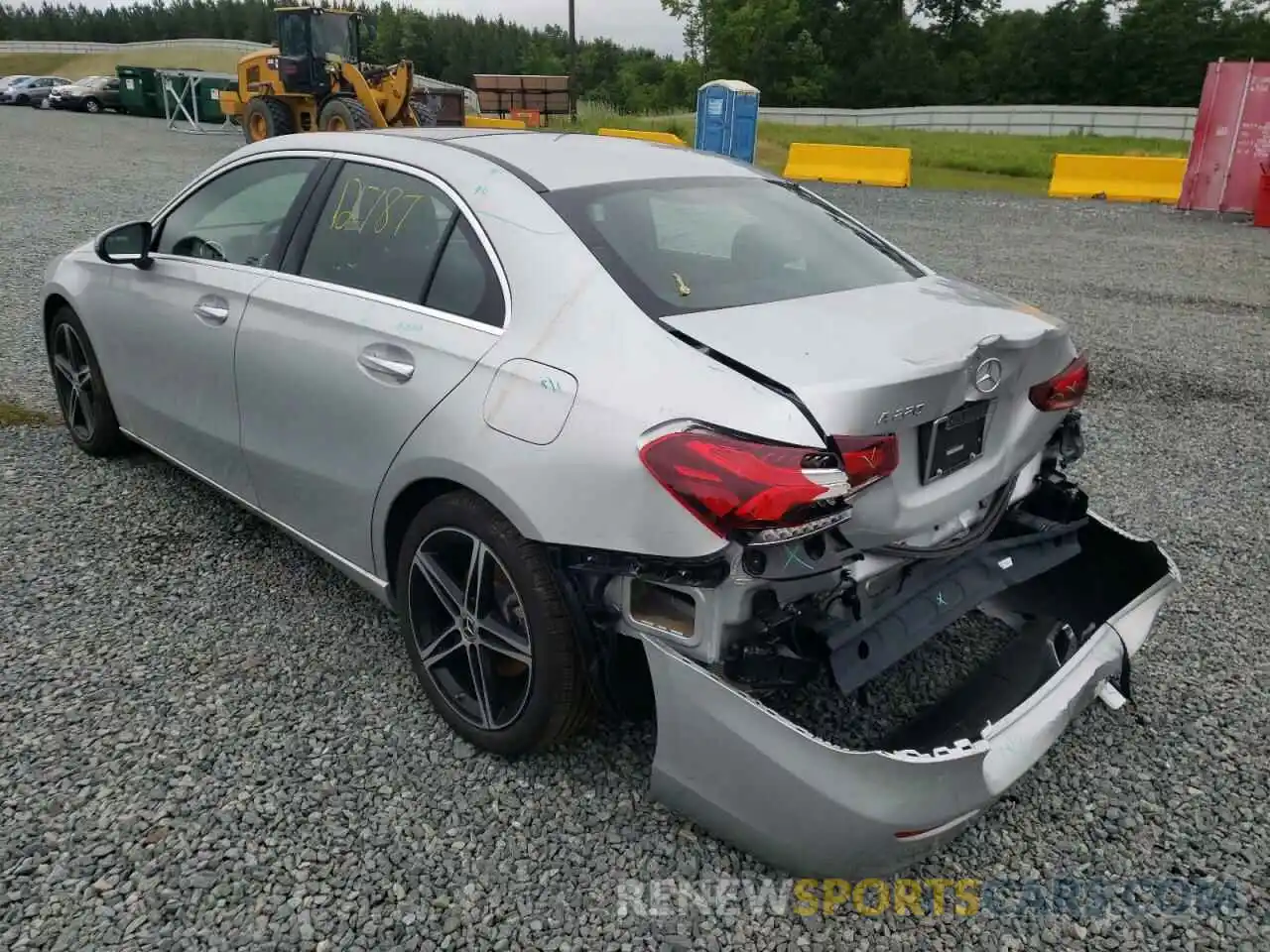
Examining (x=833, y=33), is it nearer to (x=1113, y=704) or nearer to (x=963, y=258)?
(x=963, y=258)

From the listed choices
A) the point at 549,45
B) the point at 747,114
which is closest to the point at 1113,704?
the point at 747,114

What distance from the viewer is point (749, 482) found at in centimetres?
201

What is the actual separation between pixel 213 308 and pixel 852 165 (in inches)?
696

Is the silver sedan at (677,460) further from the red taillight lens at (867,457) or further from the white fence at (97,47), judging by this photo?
the white fence at (97,47)

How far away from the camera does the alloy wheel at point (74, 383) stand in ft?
14.8

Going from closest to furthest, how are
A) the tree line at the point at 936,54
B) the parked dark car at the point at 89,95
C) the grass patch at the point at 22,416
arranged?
the grass patch at the point at 22,416 → the parked dark car at the point at 89,95 → the tree line at the point at 936,54

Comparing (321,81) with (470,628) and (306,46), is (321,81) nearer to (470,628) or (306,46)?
(306,46)

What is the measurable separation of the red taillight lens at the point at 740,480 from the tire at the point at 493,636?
483 mm

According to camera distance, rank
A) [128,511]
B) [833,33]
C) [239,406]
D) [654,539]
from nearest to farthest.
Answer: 1. [654,539]
2. [239,406]
3. [128,511]
4. [833,33]

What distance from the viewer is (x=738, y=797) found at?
2.17 meters

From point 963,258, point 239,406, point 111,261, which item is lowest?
point 963,258

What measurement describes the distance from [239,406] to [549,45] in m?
107

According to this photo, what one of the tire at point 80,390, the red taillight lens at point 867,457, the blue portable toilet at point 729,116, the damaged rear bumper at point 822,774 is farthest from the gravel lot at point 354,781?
the blue portable toilet at point 729,116

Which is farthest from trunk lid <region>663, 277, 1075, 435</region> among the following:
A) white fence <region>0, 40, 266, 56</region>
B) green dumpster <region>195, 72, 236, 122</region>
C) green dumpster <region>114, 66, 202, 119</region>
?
white fence <region>0, 40, 266, 56</region>
